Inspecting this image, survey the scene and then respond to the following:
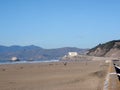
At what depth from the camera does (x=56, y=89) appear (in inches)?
1091

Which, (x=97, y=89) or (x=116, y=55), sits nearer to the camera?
(x=97, y=89)

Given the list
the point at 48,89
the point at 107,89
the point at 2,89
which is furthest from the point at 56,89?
the point at 107,89

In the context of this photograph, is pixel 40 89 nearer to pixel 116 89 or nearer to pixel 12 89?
pixel 12 89

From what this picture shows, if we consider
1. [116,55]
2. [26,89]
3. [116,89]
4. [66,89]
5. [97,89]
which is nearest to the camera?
[116,89]

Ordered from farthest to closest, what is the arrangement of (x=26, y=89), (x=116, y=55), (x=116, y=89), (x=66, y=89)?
(x=116, y=55), (x=26, y=89), (x=66, y=89), (x=116, y=89)

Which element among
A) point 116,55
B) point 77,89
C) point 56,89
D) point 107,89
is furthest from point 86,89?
point 116,55

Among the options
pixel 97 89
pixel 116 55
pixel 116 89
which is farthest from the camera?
pixel 116 55

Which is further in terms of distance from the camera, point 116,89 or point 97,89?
point 97,89

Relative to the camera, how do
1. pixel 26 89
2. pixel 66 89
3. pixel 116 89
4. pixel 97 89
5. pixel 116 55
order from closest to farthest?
pixel 116 89, pixel 97 89, pixel 66 89, pixel 26 89, pixel 116 55

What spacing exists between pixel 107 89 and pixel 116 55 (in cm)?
17871

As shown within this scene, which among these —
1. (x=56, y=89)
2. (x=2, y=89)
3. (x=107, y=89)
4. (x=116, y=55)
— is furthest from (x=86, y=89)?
(x=116, y=55)

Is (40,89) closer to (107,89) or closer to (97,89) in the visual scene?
(97,89)

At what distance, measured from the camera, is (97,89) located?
81.9ft

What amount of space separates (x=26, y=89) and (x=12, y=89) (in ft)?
3.87
